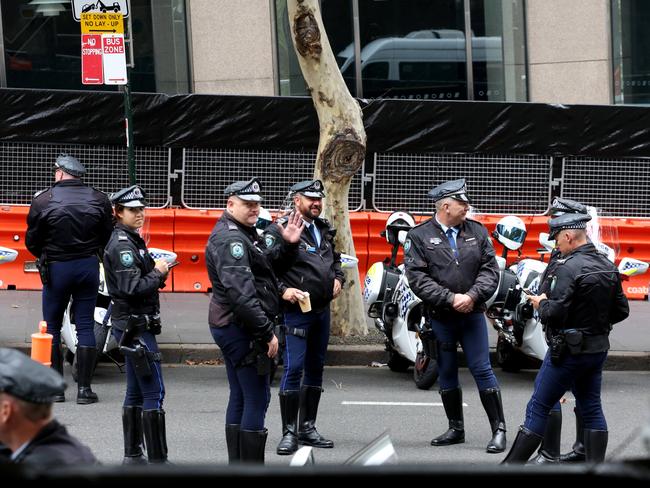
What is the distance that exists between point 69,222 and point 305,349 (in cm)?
243

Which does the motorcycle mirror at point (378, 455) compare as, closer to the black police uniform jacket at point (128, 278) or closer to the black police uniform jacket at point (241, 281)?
the black police uniform jacket at point (241, 281)

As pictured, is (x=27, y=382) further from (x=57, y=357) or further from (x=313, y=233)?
(x=57, y=357)

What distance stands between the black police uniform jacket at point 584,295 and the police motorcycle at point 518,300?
8.57 feet

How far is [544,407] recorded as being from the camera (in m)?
7.08

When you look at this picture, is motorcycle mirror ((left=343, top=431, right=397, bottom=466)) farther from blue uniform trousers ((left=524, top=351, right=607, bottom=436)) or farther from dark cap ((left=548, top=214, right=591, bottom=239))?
dark cap ((left=548, top=214, right=591, bottom=239))

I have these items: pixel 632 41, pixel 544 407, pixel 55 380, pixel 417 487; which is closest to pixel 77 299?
pixel 544 407

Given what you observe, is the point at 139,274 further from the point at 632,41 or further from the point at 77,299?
the point at 632,41

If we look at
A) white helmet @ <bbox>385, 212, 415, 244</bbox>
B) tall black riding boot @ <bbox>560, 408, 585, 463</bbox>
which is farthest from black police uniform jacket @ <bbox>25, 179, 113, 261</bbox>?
tall black riding boot @ <bbox>560, 408, 585, 463</bbox>

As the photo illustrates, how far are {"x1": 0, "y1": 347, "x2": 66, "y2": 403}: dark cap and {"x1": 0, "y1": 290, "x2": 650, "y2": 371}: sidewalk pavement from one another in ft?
23.9

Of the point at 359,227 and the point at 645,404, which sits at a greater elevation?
the point at 359,227

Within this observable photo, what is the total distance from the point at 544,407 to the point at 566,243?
104 cm

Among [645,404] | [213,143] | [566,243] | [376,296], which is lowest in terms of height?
[645,404]

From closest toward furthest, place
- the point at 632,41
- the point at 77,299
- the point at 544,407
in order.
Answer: the point at 544,407, the point at 77,299, the point at 632,41

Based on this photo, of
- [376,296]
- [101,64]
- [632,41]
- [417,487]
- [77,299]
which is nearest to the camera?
[417,487]
